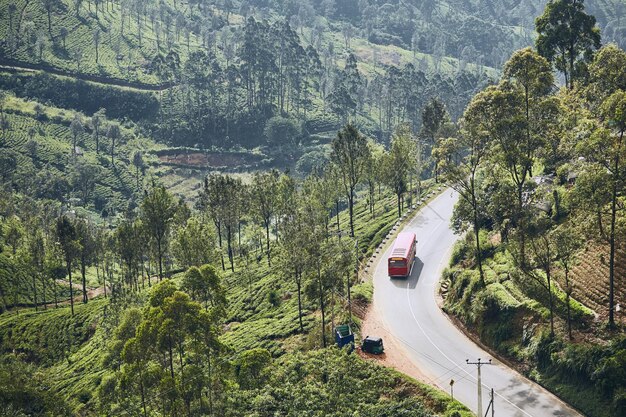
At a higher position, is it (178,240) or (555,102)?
(555,102)

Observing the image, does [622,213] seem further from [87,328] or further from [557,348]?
[87,328]

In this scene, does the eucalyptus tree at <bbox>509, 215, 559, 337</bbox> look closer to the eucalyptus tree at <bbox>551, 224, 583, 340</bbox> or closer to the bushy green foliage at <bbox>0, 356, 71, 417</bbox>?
the eucalyptus tree at <bbox>551, 224, 583, 340</bbox>

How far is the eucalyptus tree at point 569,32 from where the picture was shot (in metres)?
83.3

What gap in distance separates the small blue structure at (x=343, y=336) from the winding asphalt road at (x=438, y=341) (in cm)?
494

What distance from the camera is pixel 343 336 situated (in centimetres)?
5612

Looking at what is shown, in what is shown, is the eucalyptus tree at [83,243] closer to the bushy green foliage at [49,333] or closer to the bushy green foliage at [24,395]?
the bushy green foliage at [49,333]

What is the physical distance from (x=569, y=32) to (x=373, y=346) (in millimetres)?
50517

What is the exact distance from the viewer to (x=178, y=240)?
9112 centimetres

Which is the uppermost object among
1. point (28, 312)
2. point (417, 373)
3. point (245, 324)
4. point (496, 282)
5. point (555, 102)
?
point (555, 102)

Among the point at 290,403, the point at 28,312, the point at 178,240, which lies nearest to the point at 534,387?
the point at 290,403

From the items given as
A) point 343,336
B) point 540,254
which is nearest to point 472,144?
point 540,254

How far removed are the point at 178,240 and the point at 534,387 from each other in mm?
54557

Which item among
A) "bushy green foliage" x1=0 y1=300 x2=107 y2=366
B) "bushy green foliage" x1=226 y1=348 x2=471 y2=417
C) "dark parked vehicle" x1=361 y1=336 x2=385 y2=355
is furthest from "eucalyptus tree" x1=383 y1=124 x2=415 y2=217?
"bushy green foliage" x1=226 y1=348 x2=471 y2=417

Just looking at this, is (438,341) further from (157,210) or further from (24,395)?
(157,210)
